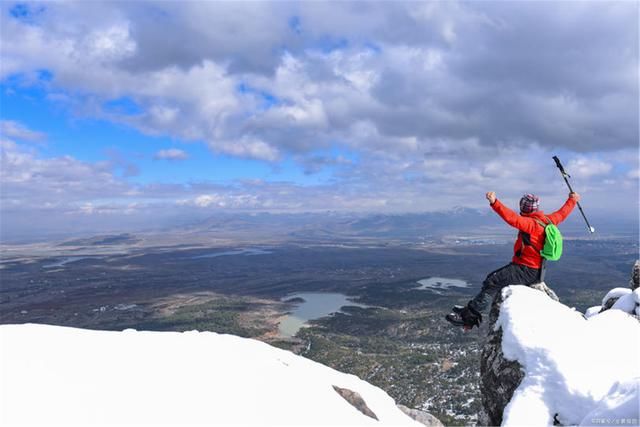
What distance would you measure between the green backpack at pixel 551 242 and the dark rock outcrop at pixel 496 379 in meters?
3.27

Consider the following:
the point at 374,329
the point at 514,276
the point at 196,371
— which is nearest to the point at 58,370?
the point at 196,371

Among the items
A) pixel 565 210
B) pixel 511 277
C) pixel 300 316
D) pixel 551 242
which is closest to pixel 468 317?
pixel 511 277

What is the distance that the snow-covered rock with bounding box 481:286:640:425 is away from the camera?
25.0 ft

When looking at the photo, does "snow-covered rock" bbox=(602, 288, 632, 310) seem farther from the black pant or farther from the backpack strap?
the backpack strap

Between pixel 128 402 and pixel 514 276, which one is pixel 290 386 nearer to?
pixel 128 402

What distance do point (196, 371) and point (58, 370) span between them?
3.26m

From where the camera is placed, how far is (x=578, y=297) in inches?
7018

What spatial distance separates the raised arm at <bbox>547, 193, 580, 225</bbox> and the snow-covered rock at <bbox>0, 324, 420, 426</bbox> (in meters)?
9.33

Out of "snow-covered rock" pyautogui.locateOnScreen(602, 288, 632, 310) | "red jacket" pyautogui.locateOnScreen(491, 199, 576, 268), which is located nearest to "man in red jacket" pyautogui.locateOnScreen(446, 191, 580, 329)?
"red jacket" pyautogui.locateOnScreen(491, 199, 576, 268)

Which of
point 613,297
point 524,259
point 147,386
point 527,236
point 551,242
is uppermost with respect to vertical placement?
point 527,236

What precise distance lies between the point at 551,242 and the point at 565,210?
191 centimetres

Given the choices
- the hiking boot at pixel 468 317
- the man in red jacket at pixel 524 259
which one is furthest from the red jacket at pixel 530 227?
the hiking boot at pixel 468 317

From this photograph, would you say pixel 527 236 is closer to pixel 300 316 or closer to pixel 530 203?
pixel 530 203

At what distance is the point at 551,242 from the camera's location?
43.0ft
